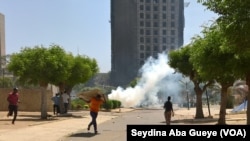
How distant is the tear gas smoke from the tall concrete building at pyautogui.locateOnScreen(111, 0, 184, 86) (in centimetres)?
4240

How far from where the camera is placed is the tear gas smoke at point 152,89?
92062 mm

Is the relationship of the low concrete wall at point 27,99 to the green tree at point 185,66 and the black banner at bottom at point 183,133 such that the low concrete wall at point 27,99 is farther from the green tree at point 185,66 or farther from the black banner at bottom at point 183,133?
the black banner at bottom at point 183,133

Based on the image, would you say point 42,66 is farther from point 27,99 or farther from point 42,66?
point 27,99

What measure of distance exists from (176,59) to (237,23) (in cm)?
2716

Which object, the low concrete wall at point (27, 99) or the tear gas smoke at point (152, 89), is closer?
the low concrete wall at point (27, 99)

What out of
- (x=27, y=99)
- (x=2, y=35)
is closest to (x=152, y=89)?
(x=27, y=99)

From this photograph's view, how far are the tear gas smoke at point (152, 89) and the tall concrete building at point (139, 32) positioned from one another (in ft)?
139

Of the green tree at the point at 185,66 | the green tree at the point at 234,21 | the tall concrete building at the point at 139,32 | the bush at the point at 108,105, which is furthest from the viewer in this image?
the tall concrete building at the point at 139,32

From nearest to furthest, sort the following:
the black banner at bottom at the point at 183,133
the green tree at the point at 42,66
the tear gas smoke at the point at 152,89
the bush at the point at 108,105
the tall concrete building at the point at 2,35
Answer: the black banner at bottom at the point at 183,133 < the green tree at the point at 42,66 < the bush at the point at 108,105 < the tear gas smoke at the point at 152,89 < the tall concrete building at the point at 2,35

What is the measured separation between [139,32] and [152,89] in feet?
173

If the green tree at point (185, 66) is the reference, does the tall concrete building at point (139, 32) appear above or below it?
above

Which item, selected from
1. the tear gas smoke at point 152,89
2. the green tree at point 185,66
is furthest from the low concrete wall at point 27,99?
the tear gas smoke at point 152,89

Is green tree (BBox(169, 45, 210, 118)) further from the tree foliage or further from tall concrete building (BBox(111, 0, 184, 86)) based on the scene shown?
tall concrete building (BBox(111, 0, 184, 86))

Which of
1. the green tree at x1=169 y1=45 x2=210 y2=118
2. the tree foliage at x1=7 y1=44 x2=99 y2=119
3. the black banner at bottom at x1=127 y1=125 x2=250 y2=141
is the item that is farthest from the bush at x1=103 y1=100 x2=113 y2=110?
the black banner at bottom at x1=127 y1=125 x2=250 y2=141
